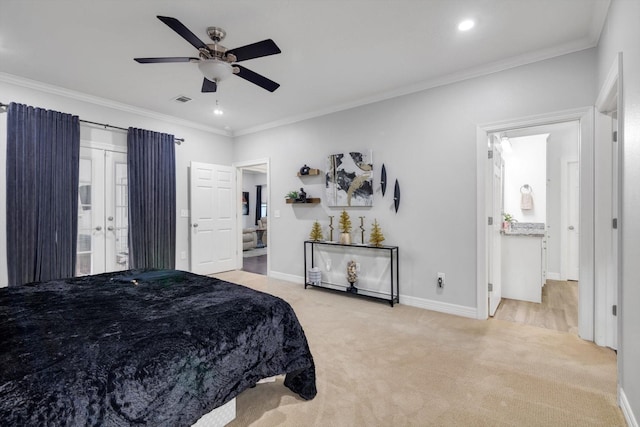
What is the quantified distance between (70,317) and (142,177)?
3.25m

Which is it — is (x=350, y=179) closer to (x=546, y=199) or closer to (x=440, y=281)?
(x=440, y=281)

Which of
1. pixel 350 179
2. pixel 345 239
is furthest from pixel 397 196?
pixel 345 239

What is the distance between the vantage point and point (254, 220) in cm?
1072

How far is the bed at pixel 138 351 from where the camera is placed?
3.33ft

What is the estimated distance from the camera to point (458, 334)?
110 inches

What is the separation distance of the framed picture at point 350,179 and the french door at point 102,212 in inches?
114

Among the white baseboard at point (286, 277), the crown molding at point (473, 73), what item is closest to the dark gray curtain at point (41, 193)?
the white baseboard at point (286, 277)

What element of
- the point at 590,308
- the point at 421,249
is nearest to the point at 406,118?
the point at 421,249

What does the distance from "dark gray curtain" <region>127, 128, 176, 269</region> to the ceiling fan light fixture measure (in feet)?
8.39

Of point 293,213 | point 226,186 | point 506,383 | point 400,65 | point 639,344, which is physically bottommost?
point 506,383

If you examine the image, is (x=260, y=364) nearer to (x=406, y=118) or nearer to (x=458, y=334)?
(x=458, y=334)

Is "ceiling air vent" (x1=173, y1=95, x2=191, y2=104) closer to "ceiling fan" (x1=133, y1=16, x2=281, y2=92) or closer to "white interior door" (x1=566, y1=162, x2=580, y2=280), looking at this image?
"ceiling fan" (x1=133, y1=16, x2=281, y2=92)

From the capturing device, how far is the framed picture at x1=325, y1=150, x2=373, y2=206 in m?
3.97

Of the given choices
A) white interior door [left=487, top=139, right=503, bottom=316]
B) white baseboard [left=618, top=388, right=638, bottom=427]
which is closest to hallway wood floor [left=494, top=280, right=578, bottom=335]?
white interior door [left=487, top=139, right=503, bottom=316]
